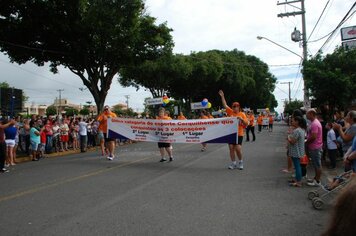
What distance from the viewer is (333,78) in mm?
13414

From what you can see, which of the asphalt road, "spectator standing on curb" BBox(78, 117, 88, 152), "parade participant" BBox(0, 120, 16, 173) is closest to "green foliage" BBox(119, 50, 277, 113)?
"spectator standing on curb" BBox(78, 117, 88, 152)

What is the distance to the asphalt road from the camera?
5.54 meters

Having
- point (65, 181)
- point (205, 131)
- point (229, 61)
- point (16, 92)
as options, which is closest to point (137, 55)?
point (16, 92)

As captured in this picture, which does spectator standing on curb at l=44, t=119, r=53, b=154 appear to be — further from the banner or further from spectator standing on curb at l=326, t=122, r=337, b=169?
spectator standing on curb at l=326, t=122, r=337, b=169

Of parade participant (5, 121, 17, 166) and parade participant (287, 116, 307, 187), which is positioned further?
parade participant (5, 121, 17, 166)

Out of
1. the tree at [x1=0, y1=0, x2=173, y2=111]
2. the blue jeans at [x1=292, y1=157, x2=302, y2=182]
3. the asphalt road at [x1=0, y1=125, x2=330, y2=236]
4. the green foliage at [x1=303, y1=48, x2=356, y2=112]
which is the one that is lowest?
the asphalt road at [x1=0, y1=125, x2=330, y2=236]

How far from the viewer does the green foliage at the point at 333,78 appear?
44.2 feet

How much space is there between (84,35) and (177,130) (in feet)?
39.0

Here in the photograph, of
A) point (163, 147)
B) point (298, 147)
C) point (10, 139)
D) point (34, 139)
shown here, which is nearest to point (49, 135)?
point (34, 139)

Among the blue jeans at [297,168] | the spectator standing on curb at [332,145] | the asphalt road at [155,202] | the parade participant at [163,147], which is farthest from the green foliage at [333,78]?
the blue jeans at [297,168]

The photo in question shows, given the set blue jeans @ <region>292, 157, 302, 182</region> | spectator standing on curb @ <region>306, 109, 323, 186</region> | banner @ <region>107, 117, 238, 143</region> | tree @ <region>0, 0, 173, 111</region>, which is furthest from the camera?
tree @ <region>0, 0, 173, 111</region>

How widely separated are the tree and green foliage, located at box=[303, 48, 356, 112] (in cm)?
1105

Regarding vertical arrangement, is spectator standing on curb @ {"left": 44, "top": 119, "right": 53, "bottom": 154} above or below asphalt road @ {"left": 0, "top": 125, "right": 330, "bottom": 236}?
above

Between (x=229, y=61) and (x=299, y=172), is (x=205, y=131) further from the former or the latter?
(x=229, y=61)
